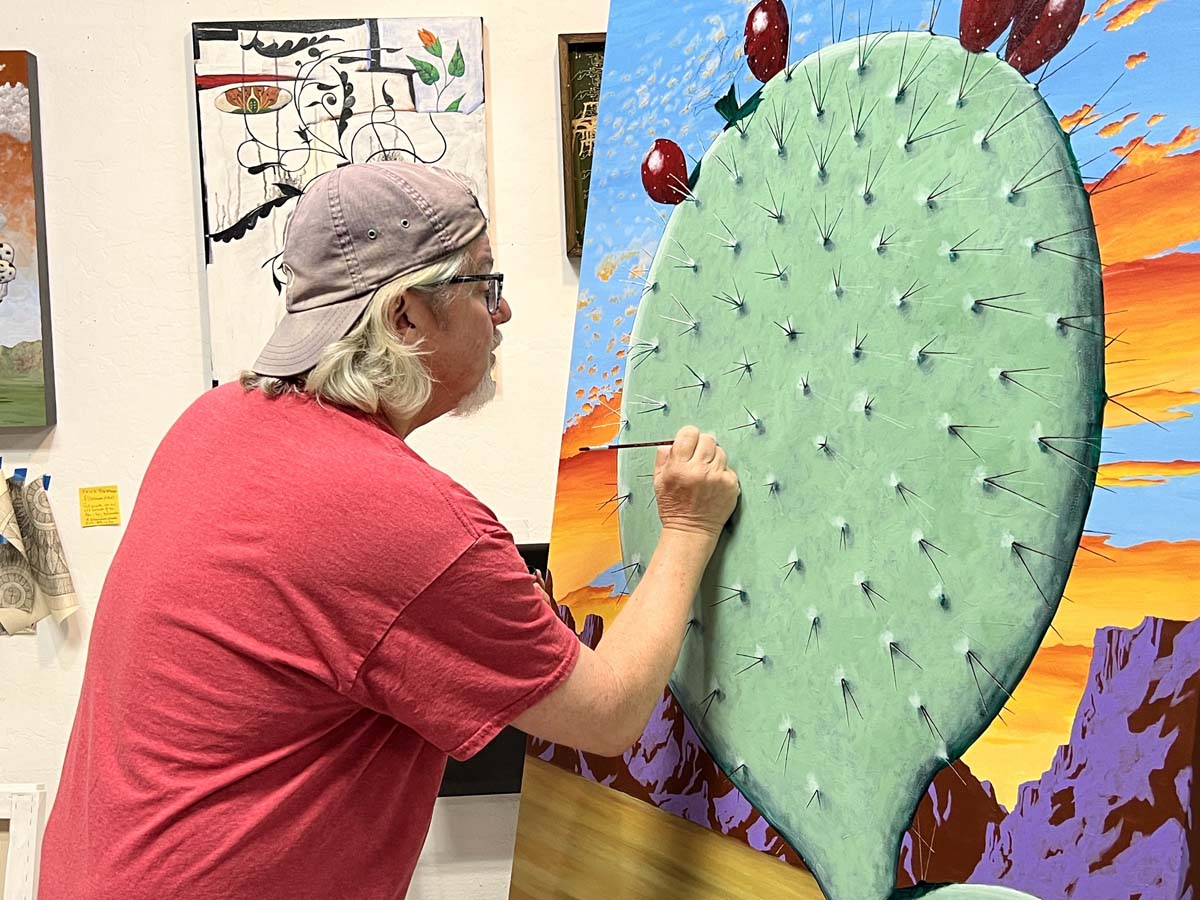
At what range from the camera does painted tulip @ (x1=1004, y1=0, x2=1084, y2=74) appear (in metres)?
0.76

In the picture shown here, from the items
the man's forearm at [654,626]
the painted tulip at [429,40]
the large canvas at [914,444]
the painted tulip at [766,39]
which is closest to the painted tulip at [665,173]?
the large canvas at [914,444]

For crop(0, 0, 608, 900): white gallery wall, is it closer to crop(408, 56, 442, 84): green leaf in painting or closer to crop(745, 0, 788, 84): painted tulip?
crop(408, 56, 442, 84): green leaf in painting

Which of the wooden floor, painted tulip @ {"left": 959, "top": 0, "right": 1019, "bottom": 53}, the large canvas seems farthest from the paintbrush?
painted tulip @ {"left": 959, "top": 0, "right": 1019, "bottom": 53}

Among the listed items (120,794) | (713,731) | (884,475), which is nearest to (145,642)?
(120,794)

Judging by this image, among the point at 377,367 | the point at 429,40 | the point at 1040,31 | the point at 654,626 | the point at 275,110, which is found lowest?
the point at 654,626

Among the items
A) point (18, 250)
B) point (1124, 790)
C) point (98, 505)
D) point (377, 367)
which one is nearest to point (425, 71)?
point (18, 250)

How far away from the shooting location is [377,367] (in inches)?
38.1

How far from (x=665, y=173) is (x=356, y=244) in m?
0.37

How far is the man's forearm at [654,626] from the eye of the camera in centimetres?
97

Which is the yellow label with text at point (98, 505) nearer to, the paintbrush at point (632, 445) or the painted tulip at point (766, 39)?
the paintbrush at point (632, 445)

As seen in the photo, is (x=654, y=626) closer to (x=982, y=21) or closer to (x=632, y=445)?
(x=632, y=445)

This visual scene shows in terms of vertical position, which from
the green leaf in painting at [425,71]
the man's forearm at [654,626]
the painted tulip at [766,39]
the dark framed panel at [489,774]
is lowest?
the dark framed panel at [489,774]

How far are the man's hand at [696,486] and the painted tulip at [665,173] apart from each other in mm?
267

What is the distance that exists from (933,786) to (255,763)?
55 centimetres
